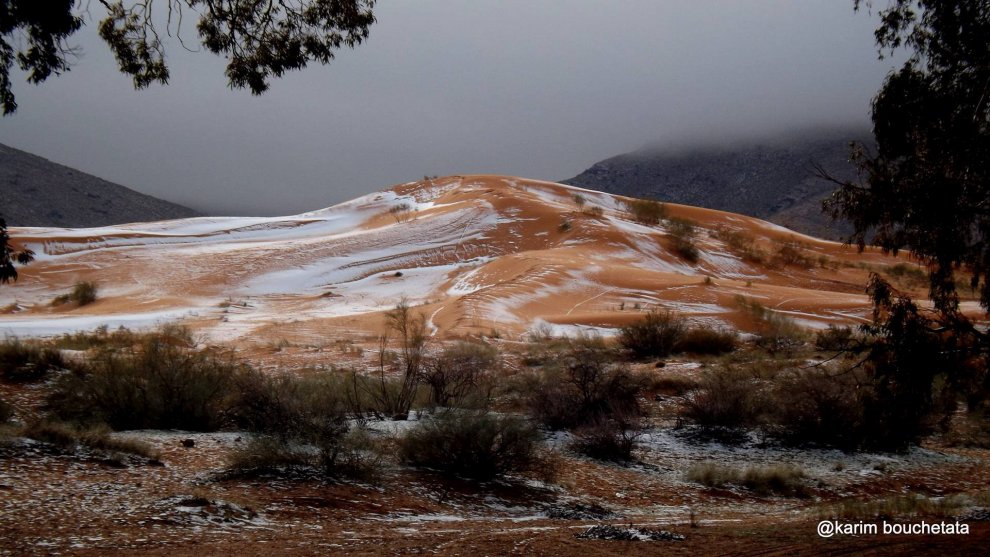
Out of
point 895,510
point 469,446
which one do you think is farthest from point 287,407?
point 895,510

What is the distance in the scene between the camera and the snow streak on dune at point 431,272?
2381 centimetres

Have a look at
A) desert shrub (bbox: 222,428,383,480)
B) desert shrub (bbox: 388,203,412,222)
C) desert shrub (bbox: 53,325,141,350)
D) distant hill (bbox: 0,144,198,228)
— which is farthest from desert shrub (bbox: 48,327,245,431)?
distant hill (bbox: 0,144,198,228)

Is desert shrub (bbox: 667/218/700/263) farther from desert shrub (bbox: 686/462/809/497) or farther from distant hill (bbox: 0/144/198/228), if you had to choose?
distant hill (bbox: 0/144/198/228)

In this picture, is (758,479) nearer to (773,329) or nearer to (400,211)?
(773,329)

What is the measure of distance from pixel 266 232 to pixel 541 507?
37.2m

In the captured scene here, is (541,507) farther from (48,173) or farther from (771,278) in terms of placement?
(48,173)

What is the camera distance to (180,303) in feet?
93.4

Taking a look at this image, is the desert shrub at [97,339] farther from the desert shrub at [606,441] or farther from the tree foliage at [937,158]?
the tree foliage at [937,158]

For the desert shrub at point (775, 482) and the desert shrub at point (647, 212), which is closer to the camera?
the desert shrub at point (775, 482)

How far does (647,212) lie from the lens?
149ft

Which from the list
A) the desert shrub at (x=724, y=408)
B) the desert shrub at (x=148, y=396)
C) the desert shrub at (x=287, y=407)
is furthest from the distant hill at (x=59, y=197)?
the desert shrub at (x=724, y=408)

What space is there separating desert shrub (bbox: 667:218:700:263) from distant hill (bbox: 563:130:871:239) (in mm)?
38549

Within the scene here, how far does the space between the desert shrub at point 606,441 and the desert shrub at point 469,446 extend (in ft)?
5.35

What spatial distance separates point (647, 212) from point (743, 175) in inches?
2529
